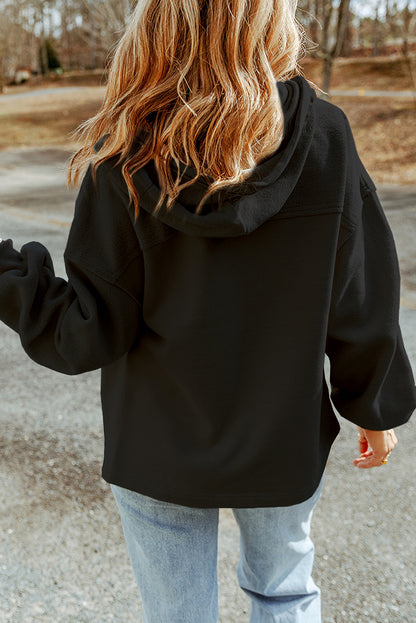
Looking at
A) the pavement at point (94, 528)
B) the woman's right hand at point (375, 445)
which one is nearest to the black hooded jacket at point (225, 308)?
the woman's right hand at point (375, 445)

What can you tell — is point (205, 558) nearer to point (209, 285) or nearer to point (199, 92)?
point (209, 285)

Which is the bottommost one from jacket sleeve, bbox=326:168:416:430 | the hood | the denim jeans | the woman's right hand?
the denim jeans

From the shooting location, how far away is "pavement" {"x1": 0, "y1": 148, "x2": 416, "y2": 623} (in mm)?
2158

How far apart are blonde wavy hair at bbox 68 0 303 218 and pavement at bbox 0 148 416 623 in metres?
0.47

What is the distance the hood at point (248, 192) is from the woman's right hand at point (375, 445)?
610 mm

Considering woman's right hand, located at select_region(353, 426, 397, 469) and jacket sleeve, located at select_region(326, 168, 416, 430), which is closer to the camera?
jacket sleeve, located at select_region(326, 168, 416, 430)

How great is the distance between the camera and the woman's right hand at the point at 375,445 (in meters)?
1.47

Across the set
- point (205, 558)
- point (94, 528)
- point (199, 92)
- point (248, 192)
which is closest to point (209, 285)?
point (248, 192)

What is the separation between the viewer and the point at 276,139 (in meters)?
1.16

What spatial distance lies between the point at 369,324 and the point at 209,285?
363 mm

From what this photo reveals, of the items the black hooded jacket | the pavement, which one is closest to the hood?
the black hooded jacket

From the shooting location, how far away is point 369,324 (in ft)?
4.32

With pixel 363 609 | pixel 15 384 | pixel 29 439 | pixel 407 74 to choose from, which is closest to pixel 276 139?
pixel 363 609

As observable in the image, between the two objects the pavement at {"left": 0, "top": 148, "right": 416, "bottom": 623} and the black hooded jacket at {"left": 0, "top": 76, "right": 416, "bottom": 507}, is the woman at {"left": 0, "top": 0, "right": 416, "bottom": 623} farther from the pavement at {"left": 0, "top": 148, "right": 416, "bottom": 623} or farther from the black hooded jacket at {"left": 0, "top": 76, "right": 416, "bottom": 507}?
the pavement at {"left": 0, "top": 148, "right": 416, "bottom": 623}
